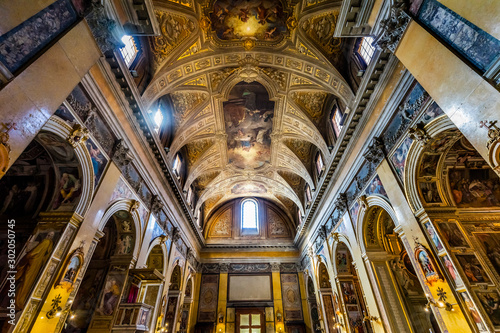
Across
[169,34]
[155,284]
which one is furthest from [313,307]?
[169,34]

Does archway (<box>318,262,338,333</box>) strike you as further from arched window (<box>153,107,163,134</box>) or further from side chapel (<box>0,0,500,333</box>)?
arched window (<box>153,107,163,134</box>)

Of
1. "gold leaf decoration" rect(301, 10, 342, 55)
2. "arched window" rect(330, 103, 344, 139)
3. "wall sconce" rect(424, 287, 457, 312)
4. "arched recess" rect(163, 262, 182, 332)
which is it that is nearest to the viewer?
"wall sconce" rect(424, 287, 457, 312)

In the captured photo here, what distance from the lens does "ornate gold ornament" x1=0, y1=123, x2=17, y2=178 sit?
134 inches

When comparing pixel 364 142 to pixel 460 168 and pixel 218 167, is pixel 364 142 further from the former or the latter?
pixel 218 167

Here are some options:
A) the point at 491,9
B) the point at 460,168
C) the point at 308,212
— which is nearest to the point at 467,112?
the point at 491,9

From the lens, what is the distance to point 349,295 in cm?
1157

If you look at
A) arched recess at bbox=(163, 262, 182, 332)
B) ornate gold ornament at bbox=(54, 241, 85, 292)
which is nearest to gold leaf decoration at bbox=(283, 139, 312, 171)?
arched recess at bbox=(163, 262, 182, 332)

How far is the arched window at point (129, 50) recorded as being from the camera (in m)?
8.55

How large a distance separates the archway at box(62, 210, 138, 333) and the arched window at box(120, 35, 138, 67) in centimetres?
553

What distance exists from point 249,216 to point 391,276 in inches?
601

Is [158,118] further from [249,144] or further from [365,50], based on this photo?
[365,50]

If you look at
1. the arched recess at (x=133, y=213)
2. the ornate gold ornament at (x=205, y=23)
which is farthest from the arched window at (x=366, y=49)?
the arched recess at (x=133, y=213)

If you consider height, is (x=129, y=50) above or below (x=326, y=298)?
above

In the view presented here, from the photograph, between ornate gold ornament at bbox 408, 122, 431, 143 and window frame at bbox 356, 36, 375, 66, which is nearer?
ornate gold ornament at bbox 408, 122, 431, 143
